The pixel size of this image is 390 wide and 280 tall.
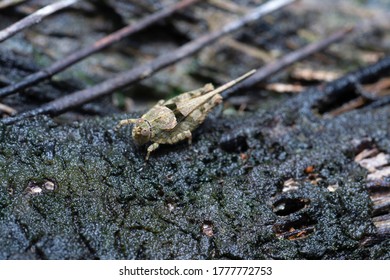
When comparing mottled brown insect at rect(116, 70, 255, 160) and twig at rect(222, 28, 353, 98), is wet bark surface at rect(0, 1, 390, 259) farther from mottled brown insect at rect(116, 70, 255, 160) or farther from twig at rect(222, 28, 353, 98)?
twig at rect(222, 28, 353, 98)

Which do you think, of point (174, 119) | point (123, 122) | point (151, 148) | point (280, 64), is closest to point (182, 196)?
point (151, 148)

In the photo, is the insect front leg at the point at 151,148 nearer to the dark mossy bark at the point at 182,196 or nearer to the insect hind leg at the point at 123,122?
the dark mossy bark at the point at 182,196

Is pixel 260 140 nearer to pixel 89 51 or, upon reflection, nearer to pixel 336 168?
pixel 336 168

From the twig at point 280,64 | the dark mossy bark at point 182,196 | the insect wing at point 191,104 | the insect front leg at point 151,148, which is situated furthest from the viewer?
the twig at point 280,64

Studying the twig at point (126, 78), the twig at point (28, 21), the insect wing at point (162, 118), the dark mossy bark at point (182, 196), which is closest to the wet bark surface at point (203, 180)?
the dark mossy bark at point (182, 196)

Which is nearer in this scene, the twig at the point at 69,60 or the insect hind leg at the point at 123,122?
the insect hind leg at the point at 123,122

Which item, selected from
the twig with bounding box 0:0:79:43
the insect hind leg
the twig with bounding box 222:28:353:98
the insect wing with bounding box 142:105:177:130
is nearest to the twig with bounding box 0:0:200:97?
the twig with bounding box 0:0:79:43

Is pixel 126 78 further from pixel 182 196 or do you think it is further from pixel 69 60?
pixel 182 196
